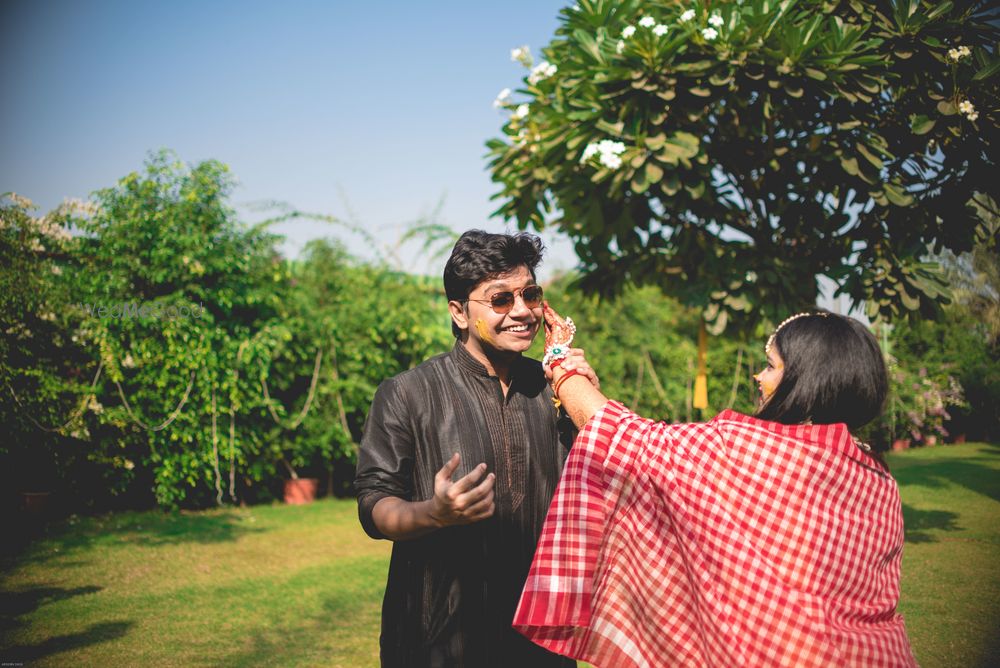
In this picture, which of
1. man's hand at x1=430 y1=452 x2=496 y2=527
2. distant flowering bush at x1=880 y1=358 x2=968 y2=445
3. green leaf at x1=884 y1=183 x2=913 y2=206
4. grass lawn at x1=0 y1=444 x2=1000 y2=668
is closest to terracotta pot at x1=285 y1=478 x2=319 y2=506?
grass lawn at x1=0 y1=444 x2=1000 y2=668

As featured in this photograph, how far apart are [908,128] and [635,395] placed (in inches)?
283


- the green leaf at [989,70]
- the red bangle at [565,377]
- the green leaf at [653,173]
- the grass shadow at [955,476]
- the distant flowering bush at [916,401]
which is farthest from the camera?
the distant flowering bush at [916,401]

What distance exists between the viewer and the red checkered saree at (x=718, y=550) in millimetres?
1811

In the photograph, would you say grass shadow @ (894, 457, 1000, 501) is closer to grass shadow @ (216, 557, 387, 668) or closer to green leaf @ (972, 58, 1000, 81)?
green leaf @ (972, 58, 1000, 81)

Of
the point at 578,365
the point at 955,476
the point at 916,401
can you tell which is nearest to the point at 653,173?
the point at 578,365

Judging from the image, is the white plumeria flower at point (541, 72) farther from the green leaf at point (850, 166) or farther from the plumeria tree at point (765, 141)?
the green leaf at point (850, 166)

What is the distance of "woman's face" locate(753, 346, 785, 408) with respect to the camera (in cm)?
201

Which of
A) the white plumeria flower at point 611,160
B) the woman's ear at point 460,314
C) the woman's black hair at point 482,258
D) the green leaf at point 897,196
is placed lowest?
the woman's ear at point 460,314

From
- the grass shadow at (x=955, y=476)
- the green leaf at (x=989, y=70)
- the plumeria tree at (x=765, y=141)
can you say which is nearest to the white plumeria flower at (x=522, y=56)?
the plumeria tree at (x=765, y=141)

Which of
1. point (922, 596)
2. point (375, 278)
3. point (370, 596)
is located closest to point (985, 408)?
point (922, 596)

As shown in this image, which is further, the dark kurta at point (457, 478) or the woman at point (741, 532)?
Result: the dark kurta at point (457, 478)

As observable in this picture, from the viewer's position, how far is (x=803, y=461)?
6.08ft

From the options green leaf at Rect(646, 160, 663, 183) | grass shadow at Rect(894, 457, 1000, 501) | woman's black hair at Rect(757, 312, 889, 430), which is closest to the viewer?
woman's black hair at Rect(757, 312, 889, 430)

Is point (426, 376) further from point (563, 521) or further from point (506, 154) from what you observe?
point (506, 154)
